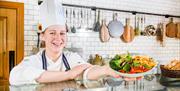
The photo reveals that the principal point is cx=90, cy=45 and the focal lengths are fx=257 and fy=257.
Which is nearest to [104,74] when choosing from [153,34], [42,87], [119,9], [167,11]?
[42,87]

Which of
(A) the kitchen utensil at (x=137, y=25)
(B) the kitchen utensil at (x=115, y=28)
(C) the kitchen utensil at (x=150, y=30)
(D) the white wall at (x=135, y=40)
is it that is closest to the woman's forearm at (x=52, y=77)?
(D) the white wall at (x=135, y=40)

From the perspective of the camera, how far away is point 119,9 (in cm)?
380

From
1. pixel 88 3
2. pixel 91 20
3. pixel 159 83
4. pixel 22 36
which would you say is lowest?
pixel 159 83

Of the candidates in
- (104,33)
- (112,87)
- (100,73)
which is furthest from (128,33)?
(112,87)

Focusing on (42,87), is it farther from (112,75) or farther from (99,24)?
(99,24)

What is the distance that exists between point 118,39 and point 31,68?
1926 millimetres

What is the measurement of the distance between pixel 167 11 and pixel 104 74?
309cm

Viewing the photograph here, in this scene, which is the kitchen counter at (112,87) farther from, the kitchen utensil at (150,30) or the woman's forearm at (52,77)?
the kitchen utensil at (150,30)

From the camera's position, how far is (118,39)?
3.81m

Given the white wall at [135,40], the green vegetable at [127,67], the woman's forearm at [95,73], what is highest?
the white wall at [135,40]

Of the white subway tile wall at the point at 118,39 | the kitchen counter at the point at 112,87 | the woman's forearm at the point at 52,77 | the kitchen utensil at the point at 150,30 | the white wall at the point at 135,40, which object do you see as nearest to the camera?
the kitchen counter at the point at 112,87

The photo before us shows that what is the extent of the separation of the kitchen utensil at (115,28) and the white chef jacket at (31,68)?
4.12 ft

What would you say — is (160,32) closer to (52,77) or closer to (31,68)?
(31,68)

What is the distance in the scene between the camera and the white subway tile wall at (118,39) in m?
2.99
